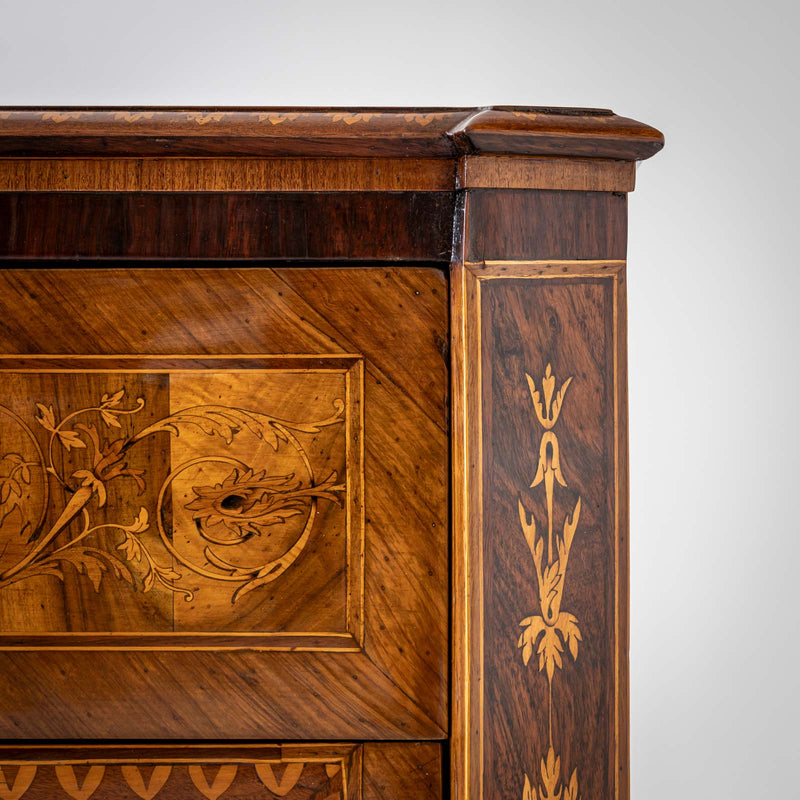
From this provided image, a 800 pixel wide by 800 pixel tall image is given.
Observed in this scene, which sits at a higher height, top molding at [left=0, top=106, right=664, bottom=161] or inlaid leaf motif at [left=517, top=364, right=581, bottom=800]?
top molding at [left=0, top=106, right=664, bottom=161]

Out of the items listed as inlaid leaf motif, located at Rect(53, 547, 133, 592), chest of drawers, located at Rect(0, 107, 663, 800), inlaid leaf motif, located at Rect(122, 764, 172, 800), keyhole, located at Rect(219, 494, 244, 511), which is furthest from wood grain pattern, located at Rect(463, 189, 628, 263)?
inlaid leaf motif, located at Rect(122, 764, 172, 800)

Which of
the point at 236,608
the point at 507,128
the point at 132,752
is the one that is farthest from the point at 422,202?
the point at 132,752

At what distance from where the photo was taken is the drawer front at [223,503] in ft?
2.47

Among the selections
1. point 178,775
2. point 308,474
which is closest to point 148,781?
point 178,775

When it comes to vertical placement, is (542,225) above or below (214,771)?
above

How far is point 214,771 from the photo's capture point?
77 cm

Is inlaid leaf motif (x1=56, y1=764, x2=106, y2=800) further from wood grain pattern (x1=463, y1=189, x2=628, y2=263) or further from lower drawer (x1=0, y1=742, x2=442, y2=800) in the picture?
wood grain pattern (x1=463, y1=189, x2=628, y2=263)

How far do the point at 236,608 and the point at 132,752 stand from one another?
0.51 feet

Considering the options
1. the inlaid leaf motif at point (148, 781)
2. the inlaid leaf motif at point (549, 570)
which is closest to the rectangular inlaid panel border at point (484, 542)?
the inlaid leaf motif at point (549, 570)

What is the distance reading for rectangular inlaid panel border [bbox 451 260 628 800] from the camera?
0.72 meters

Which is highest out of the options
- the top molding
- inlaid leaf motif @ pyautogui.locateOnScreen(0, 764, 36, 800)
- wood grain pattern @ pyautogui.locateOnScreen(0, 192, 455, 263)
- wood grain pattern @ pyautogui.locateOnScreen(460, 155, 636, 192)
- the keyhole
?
the top molding

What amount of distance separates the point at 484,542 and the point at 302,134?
35 centimetres

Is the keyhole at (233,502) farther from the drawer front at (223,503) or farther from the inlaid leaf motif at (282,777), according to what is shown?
the inlaid leaf motif at (282,777)

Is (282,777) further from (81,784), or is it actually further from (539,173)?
(539,173)
